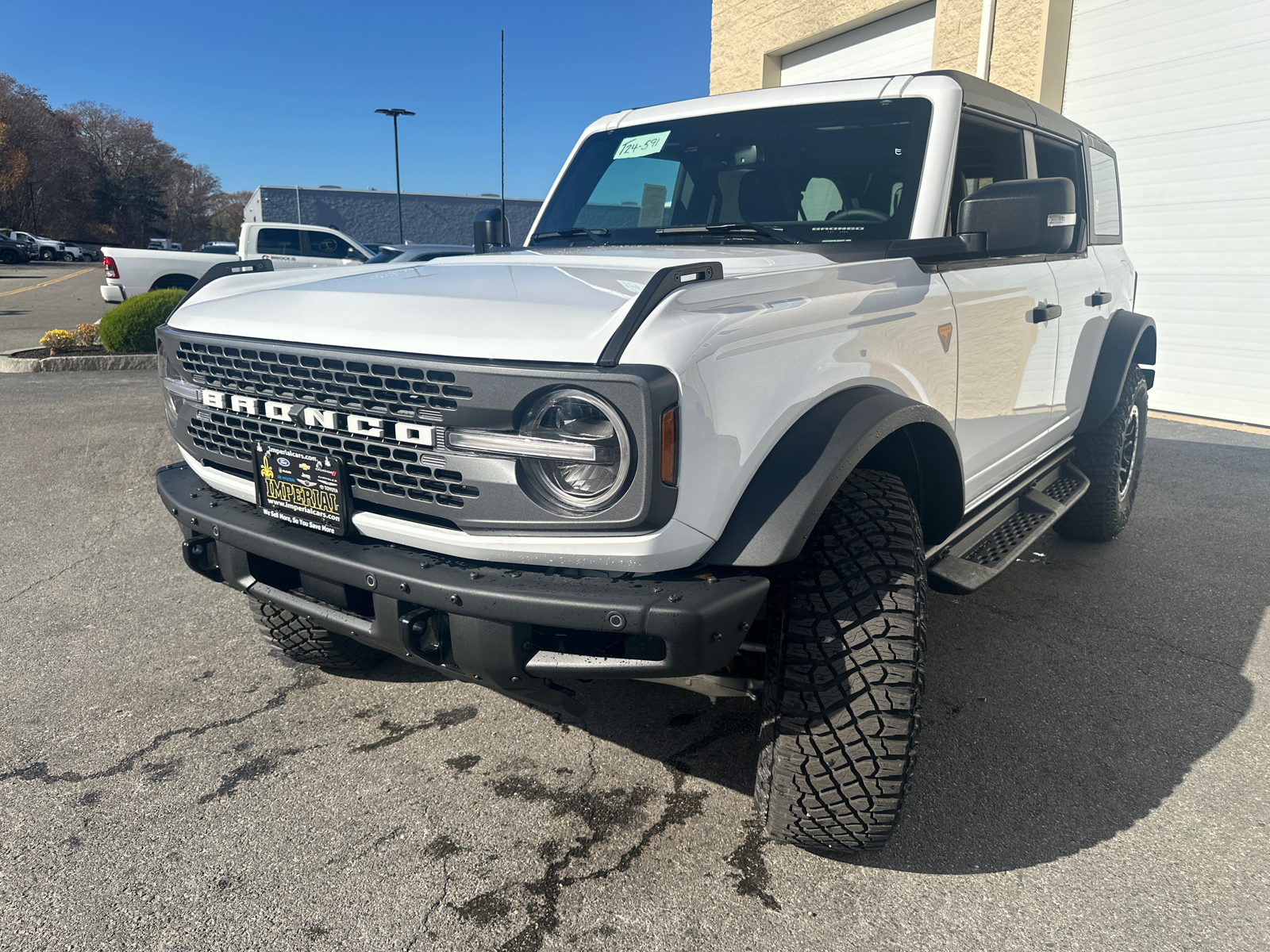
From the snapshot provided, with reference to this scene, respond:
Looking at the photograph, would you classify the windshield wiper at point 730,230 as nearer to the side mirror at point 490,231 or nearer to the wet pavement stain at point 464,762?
the side mirror at point 490,231

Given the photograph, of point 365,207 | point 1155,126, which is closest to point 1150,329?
point 1155,126

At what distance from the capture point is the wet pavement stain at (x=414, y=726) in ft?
8.69

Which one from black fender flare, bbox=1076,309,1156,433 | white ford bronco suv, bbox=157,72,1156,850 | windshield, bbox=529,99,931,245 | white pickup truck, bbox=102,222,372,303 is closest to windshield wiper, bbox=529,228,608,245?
windshield, bbox=529,99,931,245

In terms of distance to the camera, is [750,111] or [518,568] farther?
[750,111]

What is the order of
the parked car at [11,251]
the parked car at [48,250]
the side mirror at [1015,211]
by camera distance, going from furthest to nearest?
the parked car at [48,250], the parked car at [11,251], the side mirror at [1015,211]

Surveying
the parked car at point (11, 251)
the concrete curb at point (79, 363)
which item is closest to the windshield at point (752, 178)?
the concrete curb at point (79, 363)

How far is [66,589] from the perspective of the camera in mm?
3871

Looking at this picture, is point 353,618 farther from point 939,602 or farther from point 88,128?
point 88,128

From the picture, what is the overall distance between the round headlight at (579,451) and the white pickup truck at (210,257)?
1159 cm

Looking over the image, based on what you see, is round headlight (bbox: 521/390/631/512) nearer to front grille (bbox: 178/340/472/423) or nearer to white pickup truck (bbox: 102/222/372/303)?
front grille (bbox: 178/340/472/423)

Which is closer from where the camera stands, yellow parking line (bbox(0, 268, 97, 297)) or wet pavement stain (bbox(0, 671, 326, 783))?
wet pavement stain (bbox(0, 671, 326, 783))

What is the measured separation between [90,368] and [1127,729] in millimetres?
10347

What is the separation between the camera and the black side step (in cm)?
259

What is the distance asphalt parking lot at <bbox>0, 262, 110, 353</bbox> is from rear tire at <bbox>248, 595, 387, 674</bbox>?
10185mm
